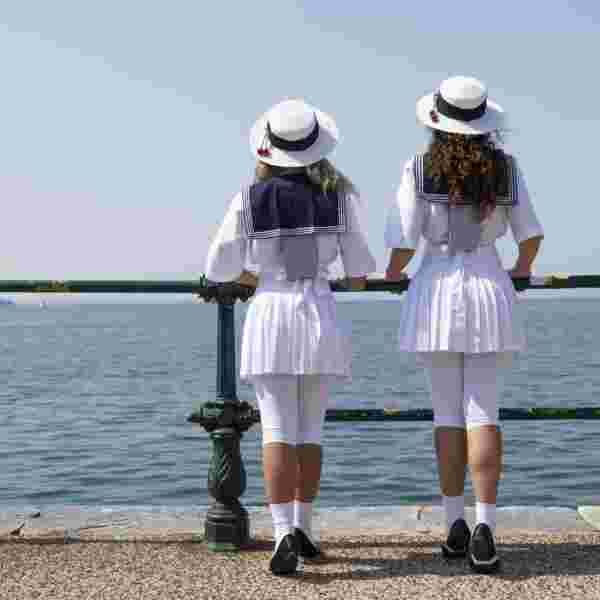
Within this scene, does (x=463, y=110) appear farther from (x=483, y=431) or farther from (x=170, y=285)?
(x=170, y=285)

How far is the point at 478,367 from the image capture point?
4.09 metres

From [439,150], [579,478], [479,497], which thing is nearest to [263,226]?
[439,150]

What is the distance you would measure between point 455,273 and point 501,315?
9.1 inches

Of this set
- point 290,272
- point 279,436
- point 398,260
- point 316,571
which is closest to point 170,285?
point 290,272

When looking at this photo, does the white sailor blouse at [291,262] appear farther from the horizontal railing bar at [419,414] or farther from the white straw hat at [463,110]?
the horizontal railing bar at [419,414]

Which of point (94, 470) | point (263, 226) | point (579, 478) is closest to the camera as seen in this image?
point (263, 226)

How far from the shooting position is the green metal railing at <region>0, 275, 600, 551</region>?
4.41m

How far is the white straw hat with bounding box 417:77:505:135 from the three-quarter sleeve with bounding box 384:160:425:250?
20cm

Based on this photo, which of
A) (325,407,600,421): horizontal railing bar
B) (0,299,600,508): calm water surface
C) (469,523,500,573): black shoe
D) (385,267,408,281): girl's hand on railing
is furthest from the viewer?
(0,299,600,508): calm water surface

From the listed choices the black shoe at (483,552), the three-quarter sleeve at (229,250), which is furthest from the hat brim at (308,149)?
the black shoe at (483,552)

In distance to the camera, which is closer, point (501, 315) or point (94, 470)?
point (501, 315)

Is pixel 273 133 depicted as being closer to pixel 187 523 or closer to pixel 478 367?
pixel 478 367

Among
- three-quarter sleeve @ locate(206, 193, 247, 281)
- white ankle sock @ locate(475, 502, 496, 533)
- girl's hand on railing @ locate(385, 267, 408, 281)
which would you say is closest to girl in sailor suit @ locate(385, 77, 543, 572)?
white ankle sock @ locate(475, 502, 496, 533)

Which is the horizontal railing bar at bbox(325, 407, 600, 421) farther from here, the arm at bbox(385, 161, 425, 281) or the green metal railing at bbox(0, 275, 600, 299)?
the arm at bbox(385, 161, 425, 281)
